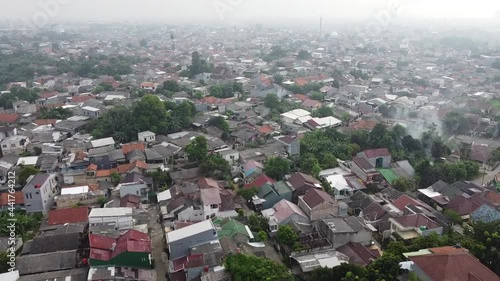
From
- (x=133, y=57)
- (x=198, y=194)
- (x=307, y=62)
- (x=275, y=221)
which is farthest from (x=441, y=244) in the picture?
(x=133, y=57)

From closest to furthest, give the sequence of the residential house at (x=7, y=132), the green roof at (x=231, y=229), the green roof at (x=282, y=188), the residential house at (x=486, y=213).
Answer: the green roof at (x=231, y=229) → the residential house at (x=486, y=213) → the green roof at (x=282, y=188) → the residential house at (x=7, y=132)

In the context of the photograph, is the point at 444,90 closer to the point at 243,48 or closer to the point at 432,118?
the point at 432,118

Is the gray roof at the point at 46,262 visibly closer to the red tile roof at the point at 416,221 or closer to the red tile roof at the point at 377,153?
the red tile roof at the point at 416,221

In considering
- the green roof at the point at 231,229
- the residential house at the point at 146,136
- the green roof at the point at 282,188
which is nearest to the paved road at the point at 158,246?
the green roof at the point at 231,229

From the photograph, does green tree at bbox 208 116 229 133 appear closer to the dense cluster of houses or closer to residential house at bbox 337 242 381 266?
the dense cluster of houses

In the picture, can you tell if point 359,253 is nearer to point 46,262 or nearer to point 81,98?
point 46,262

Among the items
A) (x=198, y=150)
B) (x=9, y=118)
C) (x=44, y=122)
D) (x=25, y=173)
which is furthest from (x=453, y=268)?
(x=9, y=118)
